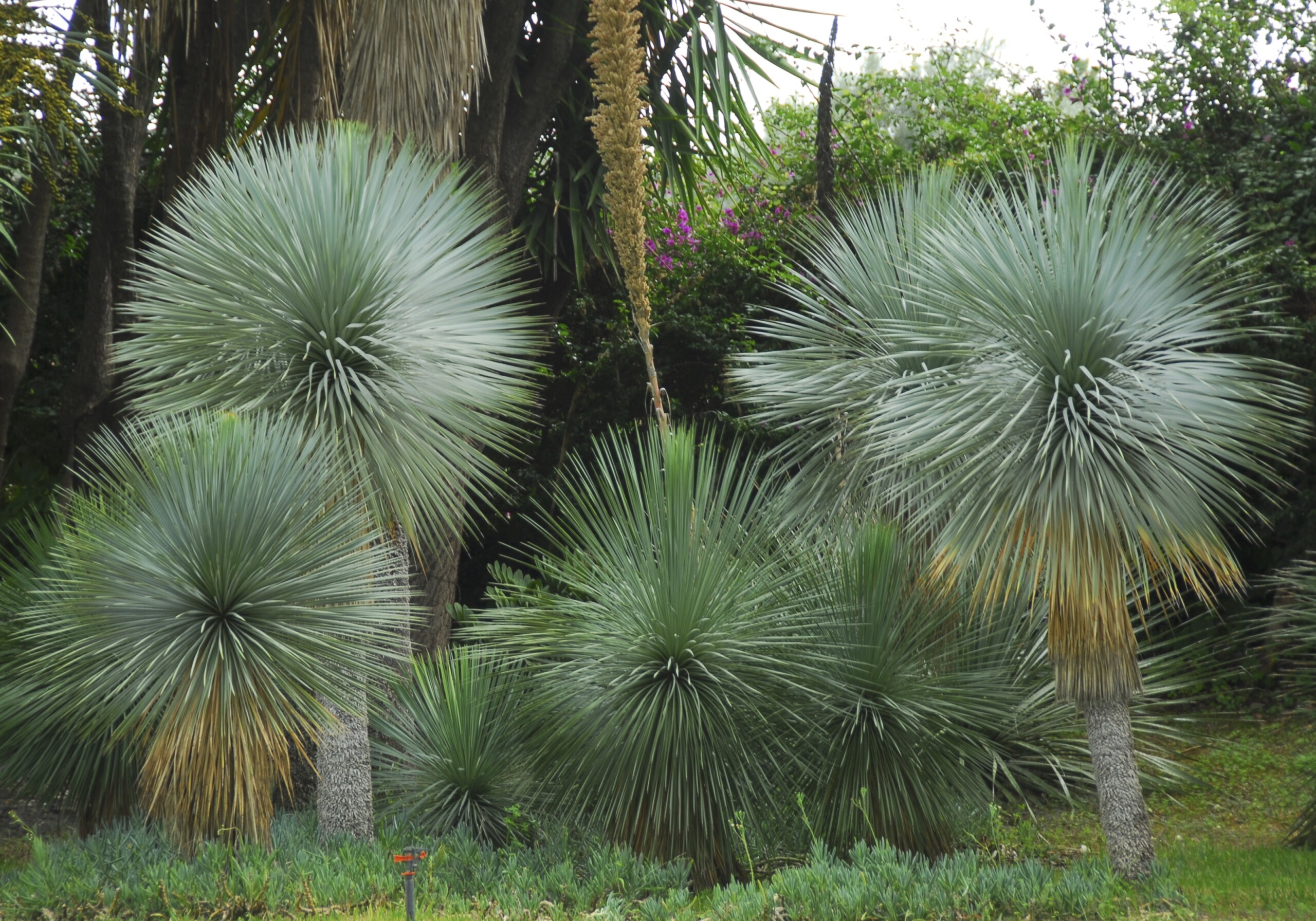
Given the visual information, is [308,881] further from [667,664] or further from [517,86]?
[517,86]

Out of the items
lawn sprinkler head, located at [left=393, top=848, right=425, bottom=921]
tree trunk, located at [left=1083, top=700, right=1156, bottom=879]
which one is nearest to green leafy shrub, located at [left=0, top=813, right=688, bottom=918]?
lawn sprinkler head, located at [left=393, top=848, right=425, bottom=921]

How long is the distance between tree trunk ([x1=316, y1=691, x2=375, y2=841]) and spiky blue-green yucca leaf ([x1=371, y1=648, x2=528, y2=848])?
0.24 metres

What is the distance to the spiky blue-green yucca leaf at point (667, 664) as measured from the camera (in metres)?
5.17

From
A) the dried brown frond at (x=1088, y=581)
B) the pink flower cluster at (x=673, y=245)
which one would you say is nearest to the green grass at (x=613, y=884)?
the dried brown frond at (x=1088, y=581)

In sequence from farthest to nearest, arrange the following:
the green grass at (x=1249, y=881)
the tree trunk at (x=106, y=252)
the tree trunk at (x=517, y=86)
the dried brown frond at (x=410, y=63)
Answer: the tree trunk at (x=106, y=252) < the tree trunk at (x=517, y=86) < the dried brown frond at (x=410, y=63) < the green grass at (x=1249, y=881)

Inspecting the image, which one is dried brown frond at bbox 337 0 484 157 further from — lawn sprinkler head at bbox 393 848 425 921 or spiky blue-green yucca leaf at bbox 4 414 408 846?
lawn sprinkler head at bbox 393 848 425 921

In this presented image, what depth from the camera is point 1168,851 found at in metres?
5.98

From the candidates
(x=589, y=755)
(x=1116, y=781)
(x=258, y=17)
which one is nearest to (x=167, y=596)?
(x=589, y=755)

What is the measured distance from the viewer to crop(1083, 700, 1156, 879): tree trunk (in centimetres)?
491

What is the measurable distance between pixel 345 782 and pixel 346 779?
15 millimetres

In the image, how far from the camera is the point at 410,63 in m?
6.85

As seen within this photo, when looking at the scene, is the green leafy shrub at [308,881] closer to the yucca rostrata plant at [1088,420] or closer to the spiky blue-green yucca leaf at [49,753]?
the spiky blue-green yucca leaf at [49,753]

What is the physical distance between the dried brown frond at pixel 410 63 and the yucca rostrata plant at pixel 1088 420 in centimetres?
323

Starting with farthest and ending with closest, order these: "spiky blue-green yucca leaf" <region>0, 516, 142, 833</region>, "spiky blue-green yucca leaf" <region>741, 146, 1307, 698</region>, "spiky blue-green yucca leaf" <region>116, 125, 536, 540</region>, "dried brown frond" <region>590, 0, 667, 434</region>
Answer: "spiky blue-green yucca leaf" <region>0, 516, 142, 833</region> < "dried brown frond" <region>590, 0, 667, 434</region> < "spiky blue-green yucca leaf" <region>116, 125, 536, 540</region> < "spiky blue-green yucca leaf" <region>741, 146, 1307, 698</region>
